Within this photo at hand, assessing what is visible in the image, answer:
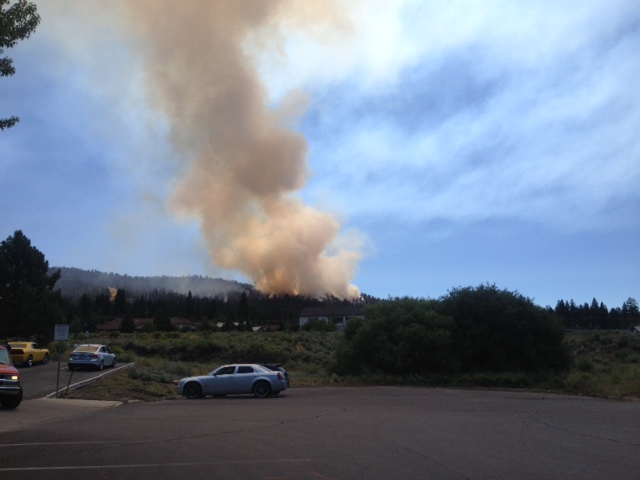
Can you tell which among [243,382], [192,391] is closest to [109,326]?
[192,391]

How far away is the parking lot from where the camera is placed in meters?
9.21

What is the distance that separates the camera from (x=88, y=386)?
2731cm

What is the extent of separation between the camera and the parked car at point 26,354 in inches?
1500

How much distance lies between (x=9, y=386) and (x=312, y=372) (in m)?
27.8

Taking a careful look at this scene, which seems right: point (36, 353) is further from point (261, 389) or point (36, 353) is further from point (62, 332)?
point (261, 389)

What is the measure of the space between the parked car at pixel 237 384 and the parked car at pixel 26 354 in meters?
17.6

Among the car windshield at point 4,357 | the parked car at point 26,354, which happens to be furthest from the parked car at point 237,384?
the parked car at point 26,354

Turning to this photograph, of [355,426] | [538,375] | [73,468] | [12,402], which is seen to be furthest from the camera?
[538,375]

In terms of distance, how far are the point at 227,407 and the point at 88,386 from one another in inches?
377

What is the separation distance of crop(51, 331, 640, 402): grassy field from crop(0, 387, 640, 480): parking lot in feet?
24.5

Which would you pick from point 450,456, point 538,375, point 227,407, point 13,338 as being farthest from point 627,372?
point 13,338

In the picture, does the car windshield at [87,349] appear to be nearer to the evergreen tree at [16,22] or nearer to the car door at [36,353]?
the car door at [36,353]

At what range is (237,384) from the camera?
2558cm

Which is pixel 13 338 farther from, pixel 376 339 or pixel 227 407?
pixel 227 407
